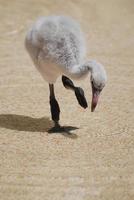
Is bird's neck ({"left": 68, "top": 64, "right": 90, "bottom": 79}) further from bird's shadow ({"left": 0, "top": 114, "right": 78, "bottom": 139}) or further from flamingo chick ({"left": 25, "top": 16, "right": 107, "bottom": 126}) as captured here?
bird's shadow ({"left": 0, "top": 114, "right": 78, "bottom": 139})

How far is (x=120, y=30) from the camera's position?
11000 millimetres

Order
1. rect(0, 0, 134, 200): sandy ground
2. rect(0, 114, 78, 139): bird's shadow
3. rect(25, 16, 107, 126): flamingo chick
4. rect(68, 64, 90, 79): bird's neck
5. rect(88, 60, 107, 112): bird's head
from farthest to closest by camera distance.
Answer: rect(0, 114, 78, 139): bird's shadow, rect(25, 16, 107, 126): flamingo chick, rect(68, 64, 90, 79): bird's neck, rect(88, 60, 107, 112): bird's head, rect(0, 0, 134, 200): sandy ground

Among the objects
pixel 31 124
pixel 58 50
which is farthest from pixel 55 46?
pixel 31 124

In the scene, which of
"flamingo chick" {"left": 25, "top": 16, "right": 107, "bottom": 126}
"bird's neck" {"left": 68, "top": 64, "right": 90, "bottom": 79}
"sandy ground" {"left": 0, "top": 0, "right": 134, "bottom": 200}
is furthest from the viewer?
"flamingo chick" {"left": 25, "top": 16, "right": 107, "bottom": 126}

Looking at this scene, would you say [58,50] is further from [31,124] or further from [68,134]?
[31,124]

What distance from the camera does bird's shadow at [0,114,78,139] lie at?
21.4ft

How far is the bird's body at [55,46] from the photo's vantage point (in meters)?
6.11

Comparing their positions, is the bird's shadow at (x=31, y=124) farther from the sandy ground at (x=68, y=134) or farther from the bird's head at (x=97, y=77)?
the bird's head at (x=97, y=77)

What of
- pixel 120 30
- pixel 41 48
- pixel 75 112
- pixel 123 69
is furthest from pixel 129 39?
pixel 41 48

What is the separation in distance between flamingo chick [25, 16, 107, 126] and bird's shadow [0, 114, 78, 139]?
12 cm

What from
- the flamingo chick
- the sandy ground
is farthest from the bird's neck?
the sandy ground

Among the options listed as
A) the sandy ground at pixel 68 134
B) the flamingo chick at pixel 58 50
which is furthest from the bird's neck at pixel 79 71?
the sandy ground at pixel 68 134

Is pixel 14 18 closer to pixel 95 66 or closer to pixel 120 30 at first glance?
pixel 120 30

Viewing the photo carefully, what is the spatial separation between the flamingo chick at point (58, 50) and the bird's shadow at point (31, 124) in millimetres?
121
